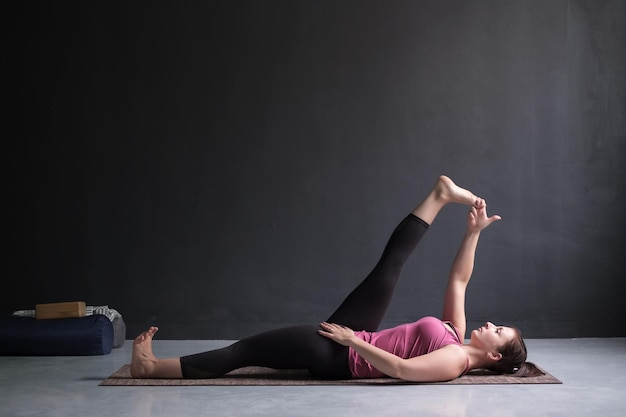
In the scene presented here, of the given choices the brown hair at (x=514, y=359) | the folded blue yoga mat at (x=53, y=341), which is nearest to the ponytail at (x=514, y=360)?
the brown hair at (x=514, y=359)

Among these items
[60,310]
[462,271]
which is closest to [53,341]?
[60,310]

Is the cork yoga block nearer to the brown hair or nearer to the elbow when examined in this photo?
the elbow

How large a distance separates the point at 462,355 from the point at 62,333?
242 cm

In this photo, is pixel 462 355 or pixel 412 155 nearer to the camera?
pixel 462 355

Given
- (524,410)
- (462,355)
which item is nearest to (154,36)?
(462,355)

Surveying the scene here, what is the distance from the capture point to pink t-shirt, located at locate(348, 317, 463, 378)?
3963mm

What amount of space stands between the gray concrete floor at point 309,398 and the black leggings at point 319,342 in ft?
0.44

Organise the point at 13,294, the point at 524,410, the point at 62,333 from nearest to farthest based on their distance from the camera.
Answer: the point at 524,410
the point at 62,333
the point at 13,294

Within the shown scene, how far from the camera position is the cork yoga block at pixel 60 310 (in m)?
5.25

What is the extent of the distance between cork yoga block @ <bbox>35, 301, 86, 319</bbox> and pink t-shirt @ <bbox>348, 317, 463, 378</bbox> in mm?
2021

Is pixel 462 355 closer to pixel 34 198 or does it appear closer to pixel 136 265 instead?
pixel 136 265

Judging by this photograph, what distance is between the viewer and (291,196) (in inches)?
229

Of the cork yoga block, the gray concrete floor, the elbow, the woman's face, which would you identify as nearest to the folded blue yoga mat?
the cork yoga block

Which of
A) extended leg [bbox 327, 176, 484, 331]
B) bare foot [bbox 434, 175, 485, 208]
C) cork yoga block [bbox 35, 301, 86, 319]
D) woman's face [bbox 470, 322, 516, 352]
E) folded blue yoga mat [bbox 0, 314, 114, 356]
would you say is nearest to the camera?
woman's face [bbox 470, 322, 516, 352]
